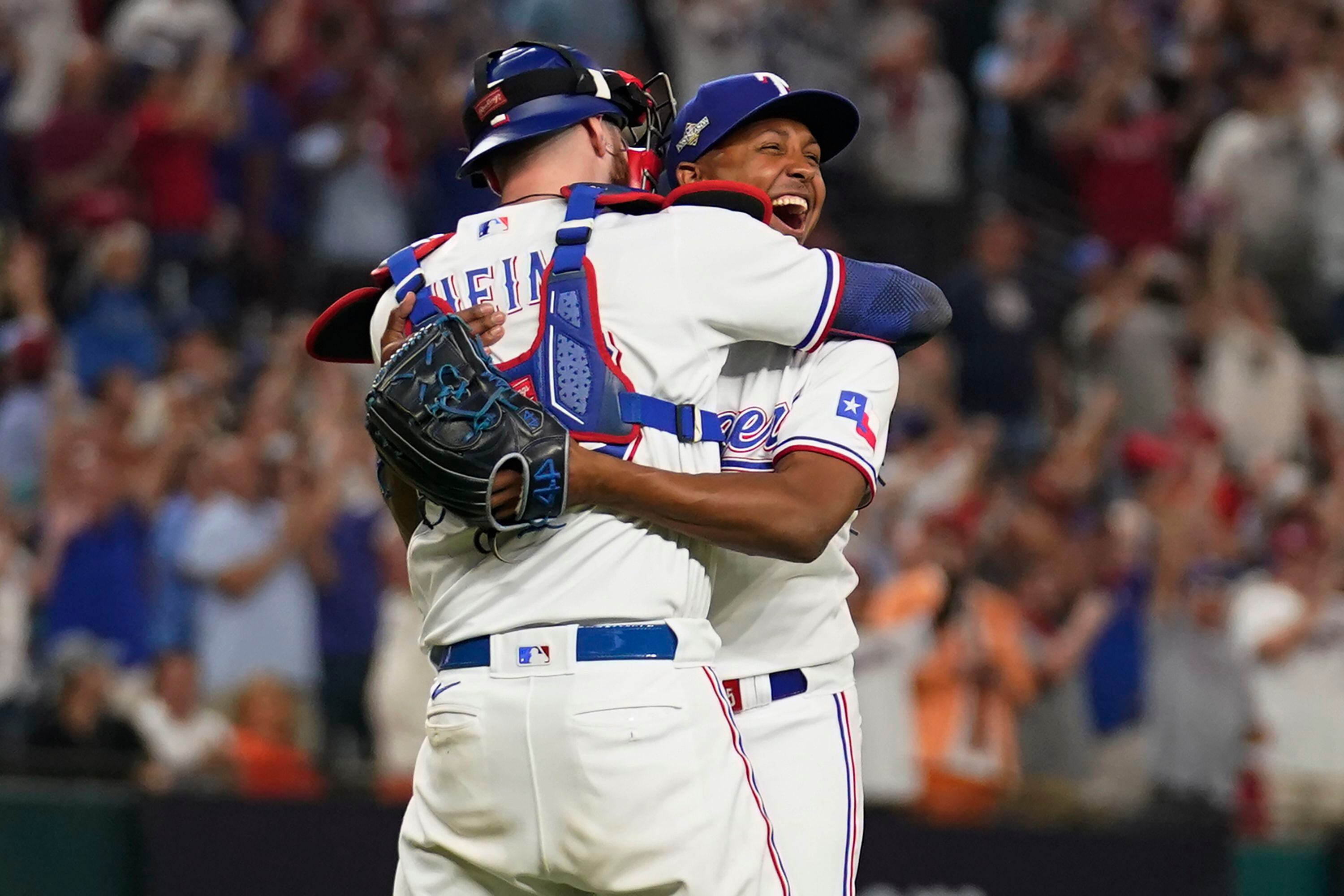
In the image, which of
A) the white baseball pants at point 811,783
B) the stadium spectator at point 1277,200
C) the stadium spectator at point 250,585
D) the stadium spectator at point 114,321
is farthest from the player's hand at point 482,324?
the stadium spectator at point 1277,200

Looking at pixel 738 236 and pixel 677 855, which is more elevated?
pixel 738 236

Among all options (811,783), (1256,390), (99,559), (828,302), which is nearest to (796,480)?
(828,302)

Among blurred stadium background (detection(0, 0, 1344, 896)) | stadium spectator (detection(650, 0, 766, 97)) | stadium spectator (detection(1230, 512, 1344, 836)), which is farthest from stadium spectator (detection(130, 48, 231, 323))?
stadium spectator (detection(1230, 512, 1344, 836))

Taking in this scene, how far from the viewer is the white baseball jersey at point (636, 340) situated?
10.7 ft

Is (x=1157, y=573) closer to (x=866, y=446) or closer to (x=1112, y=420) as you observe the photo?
(x=1112, y=420)

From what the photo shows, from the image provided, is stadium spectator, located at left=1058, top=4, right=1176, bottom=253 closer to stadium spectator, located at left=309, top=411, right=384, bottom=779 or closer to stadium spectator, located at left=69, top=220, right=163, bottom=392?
stadium spectator, located at left=309, top=411, right=384, bottom=779

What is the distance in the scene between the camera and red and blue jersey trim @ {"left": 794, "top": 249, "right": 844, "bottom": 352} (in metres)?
3.43

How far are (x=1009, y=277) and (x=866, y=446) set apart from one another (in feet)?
26.8

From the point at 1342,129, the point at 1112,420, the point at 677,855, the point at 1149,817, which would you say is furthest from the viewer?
the point at 1342,129

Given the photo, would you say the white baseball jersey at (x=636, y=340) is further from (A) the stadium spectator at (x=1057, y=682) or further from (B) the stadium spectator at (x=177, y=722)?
(B) the stadium spectator at (x=177, y=722)

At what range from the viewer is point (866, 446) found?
3469 millimetres

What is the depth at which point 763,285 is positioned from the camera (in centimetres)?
334

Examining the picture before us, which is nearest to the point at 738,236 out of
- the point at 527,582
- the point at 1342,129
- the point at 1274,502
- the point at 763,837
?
the point at 527,582

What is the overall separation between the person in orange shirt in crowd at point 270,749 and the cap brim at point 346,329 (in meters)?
4.24
